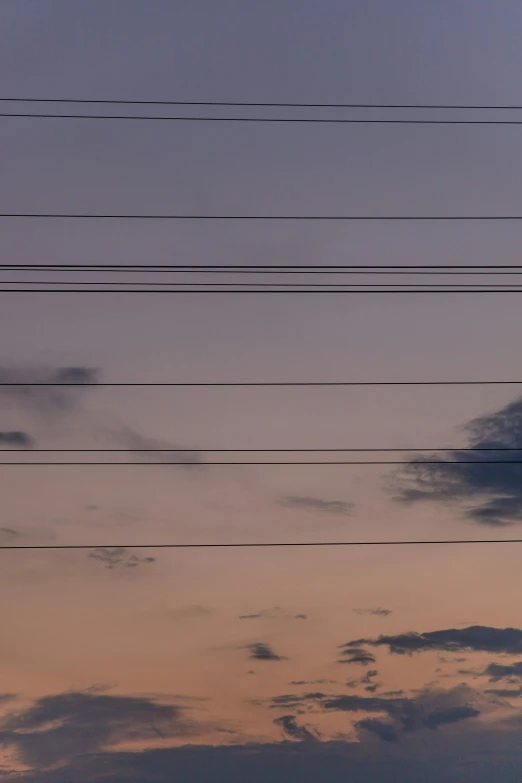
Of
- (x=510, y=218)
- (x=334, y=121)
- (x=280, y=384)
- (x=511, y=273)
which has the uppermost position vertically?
(x=334, y=121)

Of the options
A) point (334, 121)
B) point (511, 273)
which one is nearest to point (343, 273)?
point (511, 273)

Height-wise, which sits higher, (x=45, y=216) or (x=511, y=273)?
(x=45, y=216)

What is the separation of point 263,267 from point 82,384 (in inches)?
94.4

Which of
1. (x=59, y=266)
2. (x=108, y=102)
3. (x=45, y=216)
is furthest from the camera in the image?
(x=108, y=102)

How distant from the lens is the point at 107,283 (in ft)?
29.7

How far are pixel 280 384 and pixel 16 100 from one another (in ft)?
16.4

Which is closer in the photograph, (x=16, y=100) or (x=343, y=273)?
(x=343, y=273)

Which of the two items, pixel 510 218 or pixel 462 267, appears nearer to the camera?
pixel 462 267

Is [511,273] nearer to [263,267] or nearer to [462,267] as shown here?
[462,267]

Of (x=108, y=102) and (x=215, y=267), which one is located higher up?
(x=108, y=102)

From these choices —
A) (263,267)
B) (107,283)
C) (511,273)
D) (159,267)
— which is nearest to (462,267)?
(511,273)

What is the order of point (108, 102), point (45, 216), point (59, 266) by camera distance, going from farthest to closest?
point (108, 102) → point (45, 216) → point (59, 266)

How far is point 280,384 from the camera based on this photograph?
30.2ft

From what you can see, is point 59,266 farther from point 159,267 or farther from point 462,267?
point 462,267
